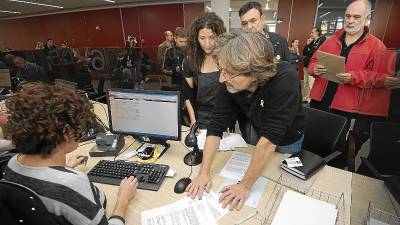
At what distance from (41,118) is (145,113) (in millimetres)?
692

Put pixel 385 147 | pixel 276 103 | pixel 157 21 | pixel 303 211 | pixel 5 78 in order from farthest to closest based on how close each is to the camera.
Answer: pixel 157 21
pixel 5 78
pixel 385 147
pixel 276 103
pixel 303 211

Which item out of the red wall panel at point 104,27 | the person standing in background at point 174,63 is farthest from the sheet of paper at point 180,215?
the red wall panel at point 104,27

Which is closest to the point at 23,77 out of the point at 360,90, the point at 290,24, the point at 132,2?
the point at 360,90

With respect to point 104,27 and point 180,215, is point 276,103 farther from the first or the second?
point 104,27

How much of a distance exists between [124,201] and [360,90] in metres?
2.02

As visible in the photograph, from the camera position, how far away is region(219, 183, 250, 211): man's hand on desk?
106 cm

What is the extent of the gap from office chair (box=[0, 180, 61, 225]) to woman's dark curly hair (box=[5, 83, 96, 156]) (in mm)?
140

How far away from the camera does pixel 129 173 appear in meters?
1.28

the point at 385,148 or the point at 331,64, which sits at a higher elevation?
the point at 331,64

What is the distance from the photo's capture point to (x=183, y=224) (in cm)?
98

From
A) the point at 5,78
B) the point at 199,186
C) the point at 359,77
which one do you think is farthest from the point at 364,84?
the point at 5,78

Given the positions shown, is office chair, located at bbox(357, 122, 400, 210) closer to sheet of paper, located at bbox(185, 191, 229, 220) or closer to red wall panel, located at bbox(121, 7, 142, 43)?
sheet of paper, located at bbox(185, 191, 229, 220)

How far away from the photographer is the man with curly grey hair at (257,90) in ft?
3.46

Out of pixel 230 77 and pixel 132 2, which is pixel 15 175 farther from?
pixel 132 2
